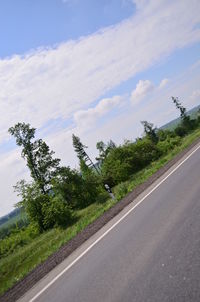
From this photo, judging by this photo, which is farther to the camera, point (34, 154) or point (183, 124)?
point (183, 124)

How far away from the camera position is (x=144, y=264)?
226 inches

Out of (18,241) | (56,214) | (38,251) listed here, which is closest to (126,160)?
(56,214)

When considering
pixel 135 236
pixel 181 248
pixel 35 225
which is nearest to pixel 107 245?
pixel 135 236

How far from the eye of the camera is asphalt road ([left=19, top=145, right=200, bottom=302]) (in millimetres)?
4688

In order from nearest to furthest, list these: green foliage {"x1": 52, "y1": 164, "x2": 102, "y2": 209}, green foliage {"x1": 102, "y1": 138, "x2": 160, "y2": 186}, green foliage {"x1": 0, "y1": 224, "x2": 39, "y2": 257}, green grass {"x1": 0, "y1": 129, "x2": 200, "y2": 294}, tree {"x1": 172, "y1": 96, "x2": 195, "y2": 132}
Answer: green grass {"x1": 0, "y1": 129, "x2": 200, "y2": 294} < green foliage {"x1": 0, "y1": 224, "x2": 39, "y2": 257} < green foliage {"x1": 52, "y1": 164, "x2": 102, "y2": 209} < green foliage {"x1": 102, "y1": 138, "x2": 160, "y2": 186} < tree {"x1": 172, "y1": 96, "x2": 195, "y2": 132}

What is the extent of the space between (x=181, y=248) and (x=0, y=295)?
18.7 ft

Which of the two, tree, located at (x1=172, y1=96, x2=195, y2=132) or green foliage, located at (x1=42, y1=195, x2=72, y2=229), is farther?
tree, located at (x1=172, y1=96, x2=195, y2=132)

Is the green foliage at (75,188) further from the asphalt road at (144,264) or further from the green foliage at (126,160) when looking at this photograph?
the asphalt road at (144,264)

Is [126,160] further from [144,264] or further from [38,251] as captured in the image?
[144,264]

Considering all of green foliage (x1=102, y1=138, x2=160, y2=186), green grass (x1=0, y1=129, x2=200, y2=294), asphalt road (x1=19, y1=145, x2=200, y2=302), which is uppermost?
green foliage (x1=102, y1=138, x2=160, y2=186)

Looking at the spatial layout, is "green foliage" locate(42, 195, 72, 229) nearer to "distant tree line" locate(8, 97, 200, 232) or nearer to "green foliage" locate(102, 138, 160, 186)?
"distant tree line" locate(8, 97, 200, 232)

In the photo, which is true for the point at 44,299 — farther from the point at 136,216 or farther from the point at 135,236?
the point at 136,216

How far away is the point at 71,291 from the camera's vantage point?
20.2ft

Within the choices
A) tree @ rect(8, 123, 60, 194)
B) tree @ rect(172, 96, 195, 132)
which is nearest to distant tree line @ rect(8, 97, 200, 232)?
tree @ rect(8, 123, 60, 194)
